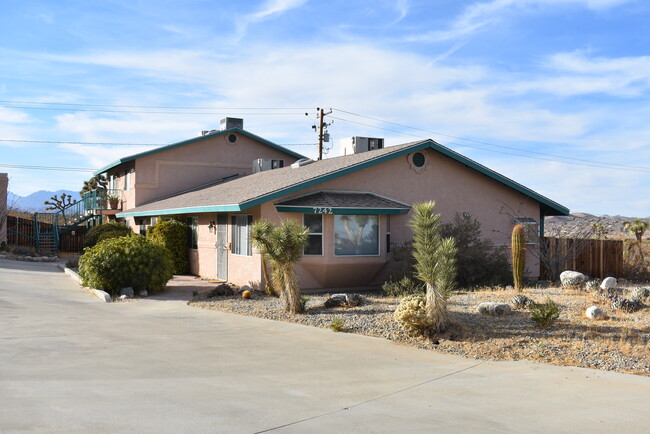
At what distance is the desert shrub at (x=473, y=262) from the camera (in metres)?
Result: 18.1

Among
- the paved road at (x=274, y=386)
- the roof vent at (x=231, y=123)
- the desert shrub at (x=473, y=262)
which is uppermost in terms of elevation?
the roof vent at (x=231, y=123)

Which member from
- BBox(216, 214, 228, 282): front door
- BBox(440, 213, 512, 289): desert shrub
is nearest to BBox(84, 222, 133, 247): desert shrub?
BBox(216, 214, 228, 282): front door

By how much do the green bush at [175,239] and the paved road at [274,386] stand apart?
11.3 m

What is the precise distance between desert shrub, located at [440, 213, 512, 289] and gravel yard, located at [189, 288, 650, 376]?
264 cm

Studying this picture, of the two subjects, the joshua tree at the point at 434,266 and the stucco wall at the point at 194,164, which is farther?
the stucco wall at the point at 194,164

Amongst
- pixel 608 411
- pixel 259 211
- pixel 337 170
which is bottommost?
pixel 608 411

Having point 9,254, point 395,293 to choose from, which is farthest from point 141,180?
point 395,293

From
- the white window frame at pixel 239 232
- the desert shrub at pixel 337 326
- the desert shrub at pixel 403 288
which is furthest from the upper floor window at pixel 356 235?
the desert shrub at pixel 337 326

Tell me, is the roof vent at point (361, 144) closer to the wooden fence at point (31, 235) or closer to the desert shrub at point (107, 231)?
the desert shrub at point (107, 231)

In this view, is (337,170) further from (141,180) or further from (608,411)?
(141,180)

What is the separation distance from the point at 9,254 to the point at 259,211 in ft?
67.1

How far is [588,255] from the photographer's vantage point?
2220 centimetres

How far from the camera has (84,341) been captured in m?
10.4

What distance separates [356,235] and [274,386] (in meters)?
10.6
